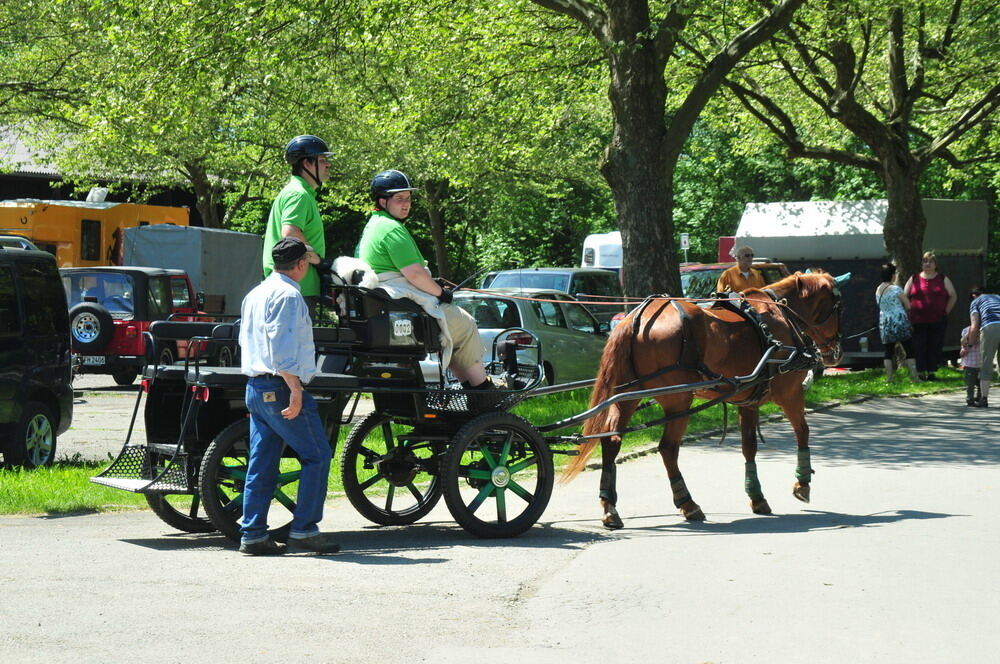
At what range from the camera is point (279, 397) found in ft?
24.7

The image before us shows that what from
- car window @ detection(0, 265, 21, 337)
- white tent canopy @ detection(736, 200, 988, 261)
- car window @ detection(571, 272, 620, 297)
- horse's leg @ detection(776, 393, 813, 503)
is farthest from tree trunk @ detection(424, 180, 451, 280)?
horse's leg @ detection(776, 393, 813, 503)

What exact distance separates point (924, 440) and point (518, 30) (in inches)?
365

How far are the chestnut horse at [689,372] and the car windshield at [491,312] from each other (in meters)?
7.46

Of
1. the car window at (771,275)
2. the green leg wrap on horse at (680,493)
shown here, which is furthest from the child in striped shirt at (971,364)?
the green leg wrap on horse at (680,493)

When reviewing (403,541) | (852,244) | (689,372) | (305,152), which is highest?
(852,244)

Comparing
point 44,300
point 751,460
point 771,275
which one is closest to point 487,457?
point 751,460

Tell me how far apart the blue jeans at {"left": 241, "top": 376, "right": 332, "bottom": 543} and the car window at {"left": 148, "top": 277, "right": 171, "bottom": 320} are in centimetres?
1520

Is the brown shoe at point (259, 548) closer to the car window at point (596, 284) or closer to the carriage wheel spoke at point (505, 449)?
the carriage wheel spoke at point (505, 449)

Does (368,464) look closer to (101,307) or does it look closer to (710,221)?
(101,307)

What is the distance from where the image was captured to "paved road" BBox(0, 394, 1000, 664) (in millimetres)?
5621

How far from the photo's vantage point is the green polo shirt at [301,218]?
805cm

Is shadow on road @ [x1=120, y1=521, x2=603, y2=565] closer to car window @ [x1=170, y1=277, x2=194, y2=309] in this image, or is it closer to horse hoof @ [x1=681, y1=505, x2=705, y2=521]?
horse hoof @ [x1=681, y1=505, x2=705, y2=521]

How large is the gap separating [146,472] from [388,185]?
2335 millimetres

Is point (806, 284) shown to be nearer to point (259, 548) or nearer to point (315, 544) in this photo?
point (315, 544)
